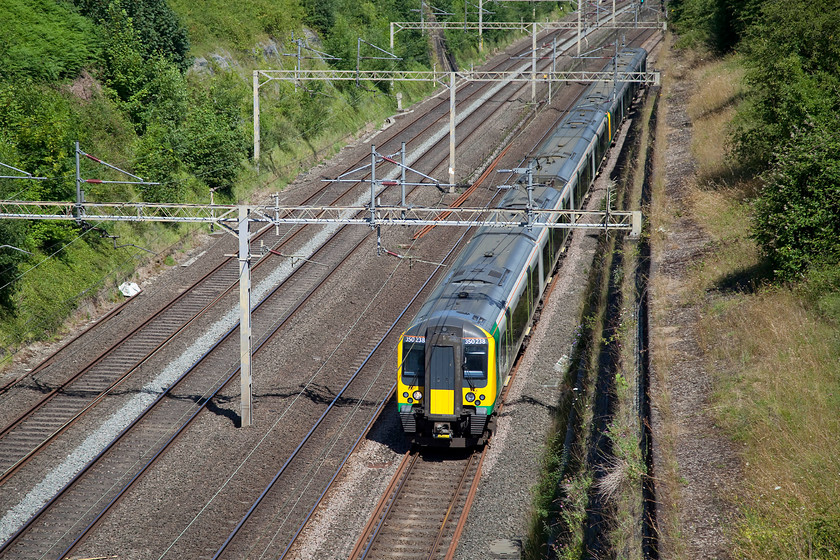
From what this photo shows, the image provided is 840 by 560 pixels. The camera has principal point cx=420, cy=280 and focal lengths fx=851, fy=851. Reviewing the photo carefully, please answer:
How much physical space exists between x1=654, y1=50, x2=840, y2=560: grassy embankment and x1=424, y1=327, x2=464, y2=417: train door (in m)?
5.18

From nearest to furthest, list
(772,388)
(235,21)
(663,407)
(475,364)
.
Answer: (772,388) < (475,364) < (663,407) < (235,21)

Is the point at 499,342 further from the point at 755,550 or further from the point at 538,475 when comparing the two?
the point at 755,550

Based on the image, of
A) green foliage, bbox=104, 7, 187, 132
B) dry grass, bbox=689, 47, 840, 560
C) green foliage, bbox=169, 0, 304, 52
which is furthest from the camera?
green foliage, bbox=169, 0, 304, 52

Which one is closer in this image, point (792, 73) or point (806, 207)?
point (806, 207)

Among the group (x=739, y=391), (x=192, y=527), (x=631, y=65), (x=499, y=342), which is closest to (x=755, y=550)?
(x=739, y=391)

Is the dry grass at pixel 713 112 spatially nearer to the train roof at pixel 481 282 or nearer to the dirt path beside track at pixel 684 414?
the dirt path beside track at pixel 684 414

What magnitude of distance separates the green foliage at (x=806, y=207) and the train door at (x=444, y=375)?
9.13m

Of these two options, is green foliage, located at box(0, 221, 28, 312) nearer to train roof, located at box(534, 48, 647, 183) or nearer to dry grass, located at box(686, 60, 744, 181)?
train roof, located at box(534, 48, 647, 183)

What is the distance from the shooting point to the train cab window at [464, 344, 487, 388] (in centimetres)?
1752

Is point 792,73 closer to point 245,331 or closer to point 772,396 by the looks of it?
point 772,396

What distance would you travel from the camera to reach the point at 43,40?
33.2 metres

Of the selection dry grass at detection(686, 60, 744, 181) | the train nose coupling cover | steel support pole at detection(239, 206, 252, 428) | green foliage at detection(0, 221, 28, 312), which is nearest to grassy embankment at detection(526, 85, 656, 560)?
the train nose coupling cover

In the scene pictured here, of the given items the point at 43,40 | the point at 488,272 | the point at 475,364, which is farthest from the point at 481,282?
the point at 43,40

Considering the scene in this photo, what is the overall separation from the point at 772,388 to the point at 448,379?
254 inches
